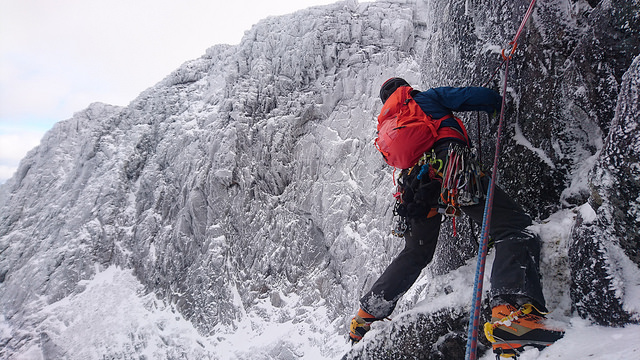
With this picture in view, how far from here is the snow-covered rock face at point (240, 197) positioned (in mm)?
16408

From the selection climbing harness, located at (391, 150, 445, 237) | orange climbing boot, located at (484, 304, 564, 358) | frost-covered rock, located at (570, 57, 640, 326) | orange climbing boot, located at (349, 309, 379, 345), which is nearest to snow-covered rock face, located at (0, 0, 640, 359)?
climbing harness, located at (391, 150, 445, 237)

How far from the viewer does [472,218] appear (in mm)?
2814

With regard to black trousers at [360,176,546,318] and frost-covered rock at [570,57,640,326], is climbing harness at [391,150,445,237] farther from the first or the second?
frost-covered rock at [570,57,640,326]

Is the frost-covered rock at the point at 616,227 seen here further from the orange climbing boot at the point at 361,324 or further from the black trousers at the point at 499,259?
the orange climbing boot at the point at 361,324

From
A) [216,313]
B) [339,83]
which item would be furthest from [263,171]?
[216,313]

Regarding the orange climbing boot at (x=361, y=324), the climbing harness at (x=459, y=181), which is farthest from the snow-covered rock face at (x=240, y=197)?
the orange climbing boot at (x=361, y=324)

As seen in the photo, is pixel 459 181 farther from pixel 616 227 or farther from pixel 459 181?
pixel 616 227

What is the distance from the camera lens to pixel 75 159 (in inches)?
1072

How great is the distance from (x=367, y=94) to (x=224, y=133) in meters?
8.40

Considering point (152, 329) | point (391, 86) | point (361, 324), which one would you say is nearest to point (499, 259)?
point (361, 324)

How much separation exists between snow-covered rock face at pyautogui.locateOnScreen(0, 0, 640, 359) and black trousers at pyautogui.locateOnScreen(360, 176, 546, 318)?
10002mm

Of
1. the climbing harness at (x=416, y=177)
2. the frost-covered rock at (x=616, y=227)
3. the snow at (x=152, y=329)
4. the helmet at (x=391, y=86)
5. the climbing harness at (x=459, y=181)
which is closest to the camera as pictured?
the frost-covered rock at (x=616, y=227)

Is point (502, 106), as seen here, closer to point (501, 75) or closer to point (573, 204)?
point (501, 75)

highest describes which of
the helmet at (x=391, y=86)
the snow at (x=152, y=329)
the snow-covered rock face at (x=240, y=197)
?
the helmet at (x=391, y=86)
